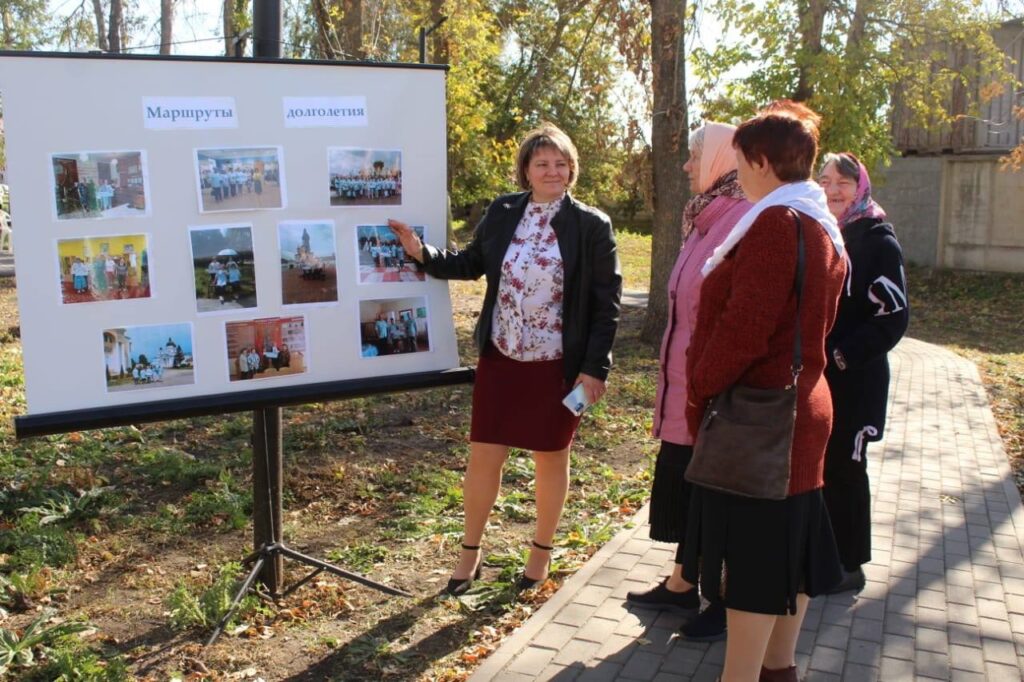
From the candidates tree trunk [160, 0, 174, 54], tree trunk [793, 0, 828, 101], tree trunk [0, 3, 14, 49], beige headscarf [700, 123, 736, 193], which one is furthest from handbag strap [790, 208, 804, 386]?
tree trunk [0, 3, 14, 49]

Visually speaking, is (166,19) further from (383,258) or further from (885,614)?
(885,614)

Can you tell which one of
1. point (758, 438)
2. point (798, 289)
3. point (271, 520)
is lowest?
point (271, 520)

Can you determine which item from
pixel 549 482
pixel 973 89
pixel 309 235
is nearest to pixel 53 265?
pixel 309 235

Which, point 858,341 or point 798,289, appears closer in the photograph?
point 798,289

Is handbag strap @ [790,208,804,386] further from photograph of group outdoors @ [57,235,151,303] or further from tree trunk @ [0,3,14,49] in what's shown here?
tree trunk @ [0,3,14,49]

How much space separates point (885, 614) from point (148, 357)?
3.05 metres

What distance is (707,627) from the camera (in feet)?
12.1

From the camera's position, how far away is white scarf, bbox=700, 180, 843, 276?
267 centimetres

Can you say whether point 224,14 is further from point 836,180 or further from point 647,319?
point 836,180

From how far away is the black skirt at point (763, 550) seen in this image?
9.29 feet

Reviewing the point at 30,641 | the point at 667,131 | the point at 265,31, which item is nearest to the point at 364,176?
the point at 265,31

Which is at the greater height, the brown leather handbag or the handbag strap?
the handbag strap

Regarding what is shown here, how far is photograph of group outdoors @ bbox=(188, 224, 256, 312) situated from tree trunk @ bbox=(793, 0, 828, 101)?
36.5ft

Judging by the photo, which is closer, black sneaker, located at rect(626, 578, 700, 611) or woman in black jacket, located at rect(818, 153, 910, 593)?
woman in black jacket, located at rect(818, 153, 910, 593)
